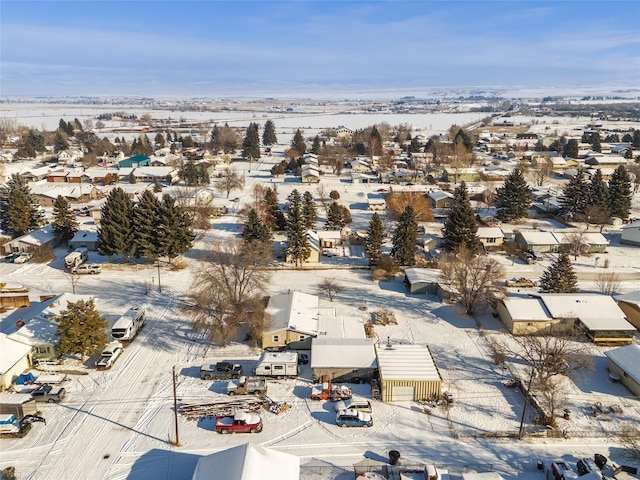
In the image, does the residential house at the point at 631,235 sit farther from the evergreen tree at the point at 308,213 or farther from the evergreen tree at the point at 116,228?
the evergreen tree at the point at 116,228

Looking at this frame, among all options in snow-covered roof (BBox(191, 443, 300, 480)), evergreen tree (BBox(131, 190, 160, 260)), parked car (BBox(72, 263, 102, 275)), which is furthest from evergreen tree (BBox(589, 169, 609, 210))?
parked car (BBox(72, 263, 102, 275))

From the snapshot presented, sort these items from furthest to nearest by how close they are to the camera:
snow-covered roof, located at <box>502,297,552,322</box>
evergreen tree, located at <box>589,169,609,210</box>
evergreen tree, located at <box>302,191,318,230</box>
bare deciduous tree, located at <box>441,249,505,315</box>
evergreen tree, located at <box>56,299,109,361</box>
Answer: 1. evergreen tree, located at <box>589,169,609,210</box>
2. evergreen tree, located at <box>302,191,318,230</box>
3. bare deciduous tree, located at <box>441,249,505,315</box>
4. snow-covered roof, located at <box>502,297,552,322</box>
5. evergreen tree, located at <box>56,299,109,361</box>

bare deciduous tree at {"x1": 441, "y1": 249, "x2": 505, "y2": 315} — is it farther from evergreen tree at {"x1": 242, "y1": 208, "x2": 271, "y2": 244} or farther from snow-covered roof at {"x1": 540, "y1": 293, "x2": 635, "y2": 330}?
evergreen tree at {"x1": 242, "y1": 208, "x2": 271, "y2": 244}

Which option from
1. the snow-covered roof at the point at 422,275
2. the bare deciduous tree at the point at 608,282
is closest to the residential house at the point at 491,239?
the bare deciduous tree at the point at 608,282

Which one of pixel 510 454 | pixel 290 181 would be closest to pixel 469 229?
pixel 510 454

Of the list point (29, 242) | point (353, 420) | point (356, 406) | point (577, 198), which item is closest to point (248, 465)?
point (353, 420)

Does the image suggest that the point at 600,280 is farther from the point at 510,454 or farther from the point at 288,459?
the point at 288,459
